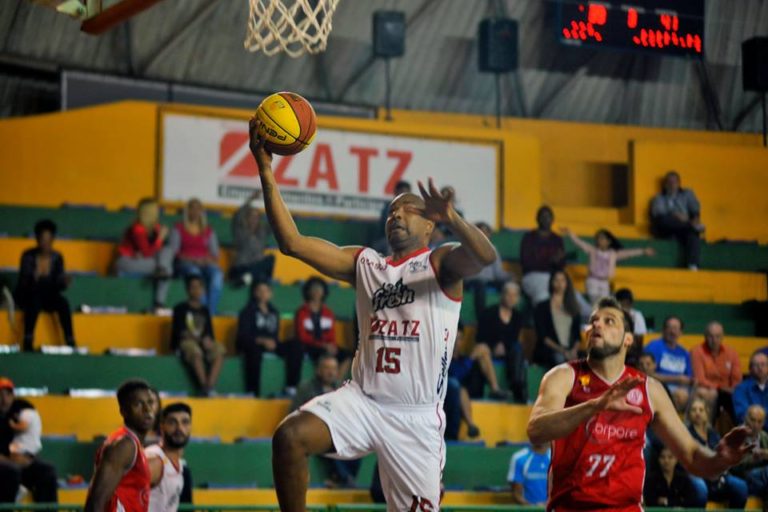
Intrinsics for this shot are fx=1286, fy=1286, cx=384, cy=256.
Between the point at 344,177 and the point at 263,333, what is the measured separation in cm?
504

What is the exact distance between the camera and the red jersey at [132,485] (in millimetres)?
7328

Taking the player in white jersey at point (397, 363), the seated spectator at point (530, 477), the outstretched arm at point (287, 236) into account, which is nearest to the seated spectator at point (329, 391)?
the seated spectator at point (530, 477)

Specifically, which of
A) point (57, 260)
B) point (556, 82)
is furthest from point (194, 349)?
point (556, 82)

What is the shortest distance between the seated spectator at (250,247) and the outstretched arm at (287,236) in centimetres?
764

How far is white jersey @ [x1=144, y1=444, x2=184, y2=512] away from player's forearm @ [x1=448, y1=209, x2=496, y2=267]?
2841 mm

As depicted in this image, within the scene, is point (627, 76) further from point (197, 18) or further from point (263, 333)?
point (263, 333)

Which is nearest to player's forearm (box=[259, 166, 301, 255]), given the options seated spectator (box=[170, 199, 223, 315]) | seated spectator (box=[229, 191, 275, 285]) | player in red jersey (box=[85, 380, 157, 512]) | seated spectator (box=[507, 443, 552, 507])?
player in red jersey (box=[85, 380, 157, 512])

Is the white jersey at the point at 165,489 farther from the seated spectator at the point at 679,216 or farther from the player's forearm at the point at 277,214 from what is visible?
the seated spectator at the point at 679,216

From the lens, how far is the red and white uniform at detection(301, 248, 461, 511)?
6801 millimetres

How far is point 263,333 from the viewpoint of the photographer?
531 inches

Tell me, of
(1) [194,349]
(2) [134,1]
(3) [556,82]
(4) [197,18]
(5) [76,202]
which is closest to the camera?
(2) [134,1]

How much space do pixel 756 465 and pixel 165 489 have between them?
659 cm

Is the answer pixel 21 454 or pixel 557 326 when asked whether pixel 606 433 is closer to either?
pixel 21 454

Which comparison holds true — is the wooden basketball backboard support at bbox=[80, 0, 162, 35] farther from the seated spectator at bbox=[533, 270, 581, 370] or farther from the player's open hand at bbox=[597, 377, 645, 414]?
the seated spectator at bbox=[533, 270, 581, 370]
